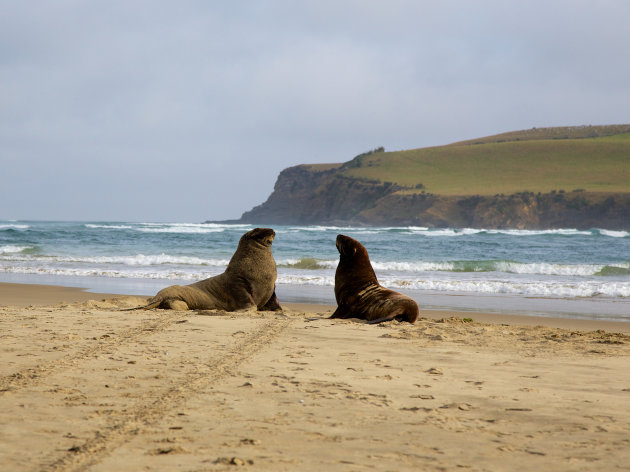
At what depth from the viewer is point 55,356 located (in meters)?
5.05

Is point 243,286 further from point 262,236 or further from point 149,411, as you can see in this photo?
point 149,411

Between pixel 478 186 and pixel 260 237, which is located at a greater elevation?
pixel 478 186

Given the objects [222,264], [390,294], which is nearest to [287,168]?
[222,264]

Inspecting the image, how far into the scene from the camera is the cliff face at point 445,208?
224 feet

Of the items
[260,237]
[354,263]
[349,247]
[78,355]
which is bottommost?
[78,355]

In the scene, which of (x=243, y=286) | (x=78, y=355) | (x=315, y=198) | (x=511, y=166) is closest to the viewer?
(x=78, y=355)

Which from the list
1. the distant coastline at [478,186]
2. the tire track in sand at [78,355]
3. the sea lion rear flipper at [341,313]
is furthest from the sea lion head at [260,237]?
the distant coastline at [478,186]

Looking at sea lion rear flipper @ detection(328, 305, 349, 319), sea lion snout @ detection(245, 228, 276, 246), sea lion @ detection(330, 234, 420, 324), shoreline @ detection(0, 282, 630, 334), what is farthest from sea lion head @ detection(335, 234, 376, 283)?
sea lion snout @ detection(245, 228, 276, 246)

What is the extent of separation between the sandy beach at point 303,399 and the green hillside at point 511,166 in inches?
2918

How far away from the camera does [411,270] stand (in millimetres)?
19688

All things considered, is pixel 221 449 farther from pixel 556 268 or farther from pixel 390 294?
pixel 556 268

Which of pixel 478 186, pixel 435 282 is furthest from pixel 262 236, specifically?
pixel 478 186

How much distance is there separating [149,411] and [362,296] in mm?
5288

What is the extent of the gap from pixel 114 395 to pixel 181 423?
77 centimetres
